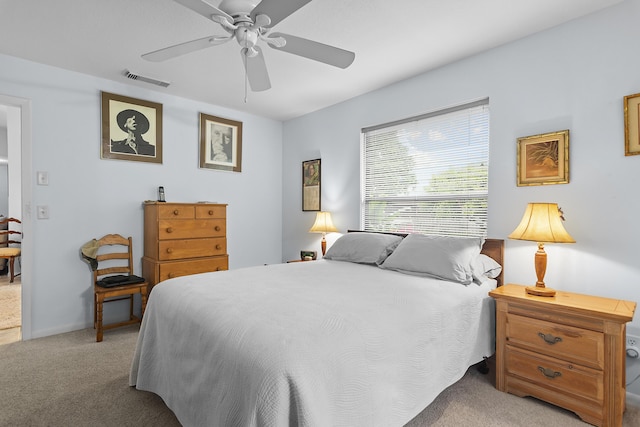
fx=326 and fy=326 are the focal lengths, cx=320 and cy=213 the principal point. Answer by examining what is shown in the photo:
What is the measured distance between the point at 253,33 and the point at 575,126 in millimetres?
2162

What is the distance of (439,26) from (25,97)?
347cm

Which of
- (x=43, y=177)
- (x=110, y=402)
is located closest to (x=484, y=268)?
(x=110, y=402)

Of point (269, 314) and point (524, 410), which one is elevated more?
point (269, 314)

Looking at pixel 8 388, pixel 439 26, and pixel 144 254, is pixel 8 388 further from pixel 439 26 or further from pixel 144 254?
pixel 439 26

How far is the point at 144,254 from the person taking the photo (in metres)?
3.53

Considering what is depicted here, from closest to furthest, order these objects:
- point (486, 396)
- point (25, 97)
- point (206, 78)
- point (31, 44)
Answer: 1. point (486, 396)
2. point (31, 44)
3. point (25, 97)
4. point (206, 78)

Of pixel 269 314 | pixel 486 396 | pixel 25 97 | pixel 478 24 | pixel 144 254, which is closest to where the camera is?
pixel 269 314

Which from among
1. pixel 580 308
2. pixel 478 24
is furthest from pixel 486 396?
pixel 478 24

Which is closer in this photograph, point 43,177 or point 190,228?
point 43,177

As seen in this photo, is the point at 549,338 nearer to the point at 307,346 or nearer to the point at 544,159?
the point at 544,159

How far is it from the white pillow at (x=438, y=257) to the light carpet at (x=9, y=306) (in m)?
3.71

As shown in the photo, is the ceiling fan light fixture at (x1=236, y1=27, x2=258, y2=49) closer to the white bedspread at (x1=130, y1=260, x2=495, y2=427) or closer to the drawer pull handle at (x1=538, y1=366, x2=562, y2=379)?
the white bedspread at (x1=130, y1=260, x2=495, y2=427)

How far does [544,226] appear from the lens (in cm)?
204

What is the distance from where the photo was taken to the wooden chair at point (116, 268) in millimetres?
2994
